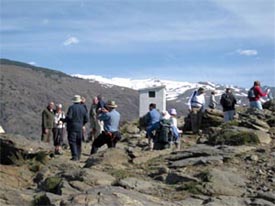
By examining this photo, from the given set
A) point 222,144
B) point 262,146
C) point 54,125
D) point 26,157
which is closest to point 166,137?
point 222,144

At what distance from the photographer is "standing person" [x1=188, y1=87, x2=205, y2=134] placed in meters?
21.9

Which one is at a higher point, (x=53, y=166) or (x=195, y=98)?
(x=195, y=98)

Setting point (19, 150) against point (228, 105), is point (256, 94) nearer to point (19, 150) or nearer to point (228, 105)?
point (228, 105)

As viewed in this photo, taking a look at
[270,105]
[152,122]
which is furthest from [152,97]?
[152,122]

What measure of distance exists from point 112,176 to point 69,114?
5.21 meters

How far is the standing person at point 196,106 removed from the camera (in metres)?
21.9

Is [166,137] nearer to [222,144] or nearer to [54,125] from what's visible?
[222,144]

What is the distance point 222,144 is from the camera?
52.9 feet

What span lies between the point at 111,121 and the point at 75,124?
1199 mm

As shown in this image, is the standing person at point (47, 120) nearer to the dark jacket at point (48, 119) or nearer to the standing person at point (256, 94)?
the dark jacket at point (48, 119)

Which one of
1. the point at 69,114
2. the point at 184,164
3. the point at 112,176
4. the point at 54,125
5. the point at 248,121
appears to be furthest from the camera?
the point at 54,125

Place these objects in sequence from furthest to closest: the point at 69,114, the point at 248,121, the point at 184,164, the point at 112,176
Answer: the point at 248,121 → the point at 69,114 → the point at 184,164 → the point at 112,176

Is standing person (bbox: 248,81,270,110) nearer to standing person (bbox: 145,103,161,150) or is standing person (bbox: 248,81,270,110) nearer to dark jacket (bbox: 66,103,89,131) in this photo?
standing person (bbox: 145,103,161,150)

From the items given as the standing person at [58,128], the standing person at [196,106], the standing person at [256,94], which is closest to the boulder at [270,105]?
the standing person at [256,94]
